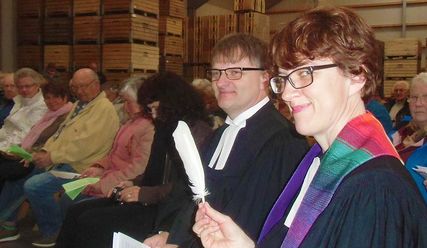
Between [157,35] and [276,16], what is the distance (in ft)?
26.4

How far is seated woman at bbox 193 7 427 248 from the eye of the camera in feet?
4.27

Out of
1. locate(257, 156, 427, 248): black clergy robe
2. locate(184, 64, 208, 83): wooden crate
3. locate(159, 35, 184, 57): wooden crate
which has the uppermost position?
locate(159, 35, 184, 57): wooden crate

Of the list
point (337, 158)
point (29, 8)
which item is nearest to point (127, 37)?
point (29, 8)

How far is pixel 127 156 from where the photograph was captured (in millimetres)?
4586

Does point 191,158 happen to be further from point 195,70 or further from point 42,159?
point 195,70

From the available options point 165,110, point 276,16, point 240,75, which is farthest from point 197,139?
point 276,16

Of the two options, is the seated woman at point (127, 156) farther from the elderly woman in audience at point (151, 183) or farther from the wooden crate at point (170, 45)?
the wooden crate at point (170, 45)

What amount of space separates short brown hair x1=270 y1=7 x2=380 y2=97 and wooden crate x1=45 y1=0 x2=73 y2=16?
9265 millimetres

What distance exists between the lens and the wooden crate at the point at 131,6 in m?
9.41

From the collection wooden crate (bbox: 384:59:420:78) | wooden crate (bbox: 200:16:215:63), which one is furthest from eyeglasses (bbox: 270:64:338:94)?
wooden crate (bbox: 384:59:420:78)

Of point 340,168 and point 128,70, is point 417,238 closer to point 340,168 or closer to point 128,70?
point 340,168

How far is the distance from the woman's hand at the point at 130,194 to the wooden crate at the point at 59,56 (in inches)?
266

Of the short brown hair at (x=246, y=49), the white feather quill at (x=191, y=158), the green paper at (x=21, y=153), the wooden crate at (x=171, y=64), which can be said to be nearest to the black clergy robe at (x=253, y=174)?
the short brown hair at (x=246, y=49)

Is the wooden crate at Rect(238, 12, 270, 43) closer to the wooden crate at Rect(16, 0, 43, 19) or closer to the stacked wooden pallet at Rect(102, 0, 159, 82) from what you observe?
the stacked wooden pallet at Rect(102, 0, 159, 82)
